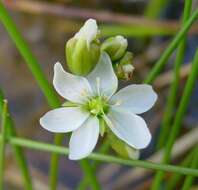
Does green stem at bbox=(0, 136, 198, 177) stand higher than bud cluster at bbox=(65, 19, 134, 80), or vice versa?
bud cluster at bbox=(65, 19, 134, 80)

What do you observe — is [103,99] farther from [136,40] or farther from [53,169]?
[136,40]

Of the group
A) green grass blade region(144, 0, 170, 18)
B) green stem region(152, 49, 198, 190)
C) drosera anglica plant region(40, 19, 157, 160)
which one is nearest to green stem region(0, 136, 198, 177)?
drosera anglica plant region(40, 19, 157, 160)

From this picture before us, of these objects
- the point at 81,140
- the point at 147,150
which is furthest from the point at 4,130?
the point at 147,150

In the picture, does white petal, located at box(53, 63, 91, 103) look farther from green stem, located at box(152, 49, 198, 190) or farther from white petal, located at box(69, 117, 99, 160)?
green stem, located at box(152, 49, 198, 190)

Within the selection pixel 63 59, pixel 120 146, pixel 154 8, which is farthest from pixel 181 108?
pixel 63 59

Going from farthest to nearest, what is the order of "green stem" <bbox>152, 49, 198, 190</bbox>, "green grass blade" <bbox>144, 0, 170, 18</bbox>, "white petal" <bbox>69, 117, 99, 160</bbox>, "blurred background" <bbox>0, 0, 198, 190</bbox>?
"green grass blade" <bbox>144, 0, 170, 18</bbox>, "blurred background" <bbox>0, 0, 198, 190</bbox>, "green stem" <bbox>152, 49, 198, 190</bbox>, "white petal" <bbox>69, 117, 99, 160</bbox>

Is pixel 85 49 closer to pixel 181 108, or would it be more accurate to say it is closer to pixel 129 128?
pixel 129 128
